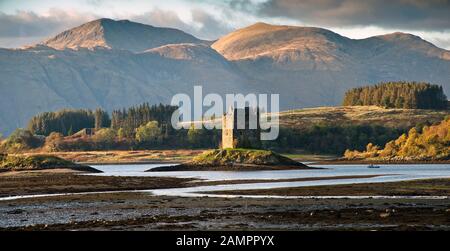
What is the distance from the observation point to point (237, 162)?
7126 inches

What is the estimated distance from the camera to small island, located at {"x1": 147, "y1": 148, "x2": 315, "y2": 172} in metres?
179

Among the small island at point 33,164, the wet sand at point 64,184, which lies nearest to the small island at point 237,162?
the small island at point 33,164

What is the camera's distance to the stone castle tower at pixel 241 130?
187m

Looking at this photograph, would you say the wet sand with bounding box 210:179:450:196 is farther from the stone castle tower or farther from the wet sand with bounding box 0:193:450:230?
the stone castle tower

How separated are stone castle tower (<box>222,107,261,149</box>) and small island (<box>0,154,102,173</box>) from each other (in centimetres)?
3392

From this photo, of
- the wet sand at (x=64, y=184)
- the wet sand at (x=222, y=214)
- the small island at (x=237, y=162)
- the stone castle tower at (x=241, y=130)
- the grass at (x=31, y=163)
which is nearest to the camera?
the wet sand at (x=222, y=214)

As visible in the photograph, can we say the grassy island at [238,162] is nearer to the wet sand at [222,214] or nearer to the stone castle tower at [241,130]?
the stone castle tower at [241,130]

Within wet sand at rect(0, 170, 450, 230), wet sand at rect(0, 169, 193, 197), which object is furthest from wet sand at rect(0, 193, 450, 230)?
wet sand at rect(0, 169, 193, 197)

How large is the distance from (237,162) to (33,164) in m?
43.9

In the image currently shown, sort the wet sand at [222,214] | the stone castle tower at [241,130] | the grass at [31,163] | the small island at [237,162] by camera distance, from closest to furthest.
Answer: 1. the wet sand at [222,214]
2. the grass at [31,163]
3. the small island at [237,162]
4. the stone castle tower at [241,130]

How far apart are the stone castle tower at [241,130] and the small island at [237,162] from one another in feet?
8.48

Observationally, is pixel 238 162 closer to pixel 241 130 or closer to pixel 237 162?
pixel 237 162

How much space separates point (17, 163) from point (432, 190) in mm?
93083

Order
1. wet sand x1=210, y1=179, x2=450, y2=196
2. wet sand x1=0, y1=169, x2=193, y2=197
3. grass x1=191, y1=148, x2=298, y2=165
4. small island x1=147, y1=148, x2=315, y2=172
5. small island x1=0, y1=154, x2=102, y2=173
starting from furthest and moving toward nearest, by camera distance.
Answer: grass x1=191, y1=148, x2=298, y2=165, small island x1=147, y1=148, x2=315, y2=172, small island x1=0, y1=154, x2=102, y2=173, wet sand x1=0, y1=169, x2=193, y2=197, wet sand x1=210, y1=179, x2=450, y2=196
